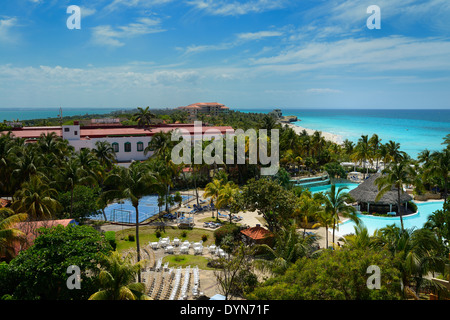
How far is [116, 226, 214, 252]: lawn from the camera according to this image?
83.1 feet

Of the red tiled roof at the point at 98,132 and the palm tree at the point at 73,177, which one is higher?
the red tiled roof at the point at 98,132

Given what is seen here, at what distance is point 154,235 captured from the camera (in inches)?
1069

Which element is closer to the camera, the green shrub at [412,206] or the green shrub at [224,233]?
the green shrub at [224,233]

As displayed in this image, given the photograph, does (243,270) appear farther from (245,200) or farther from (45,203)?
(45,203)

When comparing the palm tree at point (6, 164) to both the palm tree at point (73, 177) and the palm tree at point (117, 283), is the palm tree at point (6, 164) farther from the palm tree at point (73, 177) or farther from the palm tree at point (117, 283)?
the palm tree at point (117, 283)

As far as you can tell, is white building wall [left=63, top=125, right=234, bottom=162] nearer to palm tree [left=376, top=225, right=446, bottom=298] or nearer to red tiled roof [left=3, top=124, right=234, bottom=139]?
red tiled roof [left=3, top=124, right=234, bottom=139]

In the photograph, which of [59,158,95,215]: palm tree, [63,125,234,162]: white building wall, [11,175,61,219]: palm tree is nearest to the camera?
[11,175,61,219]: palm tree

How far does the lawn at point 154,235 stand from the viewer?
25344 millimetres

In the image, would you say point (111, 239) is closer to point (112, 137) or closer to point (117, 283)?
point (117, 283)

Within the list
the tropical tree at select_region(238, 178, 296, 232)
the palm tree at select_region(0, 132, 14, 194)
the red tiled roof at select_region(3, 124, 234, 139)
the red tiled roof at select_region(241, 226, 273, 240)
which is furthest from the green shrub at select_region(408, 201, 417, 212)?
the palm tree at select_region(0, 132, 14, 194)

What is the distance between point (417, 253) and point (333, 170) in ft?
108

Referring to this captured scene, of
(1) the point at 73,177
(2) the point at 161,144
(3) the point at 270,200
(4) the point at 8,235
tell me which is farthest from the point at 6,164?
(3) the point at 270,200

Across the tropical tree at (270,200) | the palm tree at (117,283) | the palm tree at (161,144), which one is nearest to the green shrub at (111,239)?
the tropical tree at (270,200)
